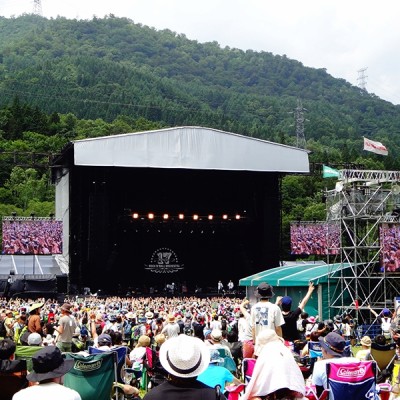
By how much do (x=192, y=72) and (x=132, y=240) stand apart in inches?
3873

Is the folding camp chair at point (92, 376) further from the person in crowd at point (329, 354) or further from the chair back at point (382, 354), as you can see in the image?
the chair back at point (382, 354)

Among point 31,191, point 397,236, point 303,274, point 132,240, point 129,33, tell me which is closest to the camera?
point 397,236

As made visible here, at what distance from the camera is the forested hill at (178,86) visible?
289ft

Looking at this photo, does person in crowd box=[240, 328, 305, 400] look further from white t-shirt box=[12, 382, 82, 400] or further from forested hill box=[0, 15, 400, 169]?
forested hill box=[0, 15, 400, 169]

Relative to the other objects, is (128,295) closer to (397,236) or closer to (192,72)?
(397,236)

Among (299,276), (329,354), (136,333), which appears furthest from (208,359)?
(299,276)

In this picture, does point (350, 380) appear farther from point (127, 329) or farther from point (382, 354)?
point (127, 329)

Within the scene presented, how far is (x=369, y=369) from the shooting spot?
538cm

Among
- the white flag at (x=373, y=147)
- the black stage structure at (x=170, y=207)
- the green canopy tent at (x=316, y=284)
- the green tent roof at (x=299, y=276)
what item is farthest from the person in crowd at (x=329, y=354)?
the black stage structure at (x=170, y=207)

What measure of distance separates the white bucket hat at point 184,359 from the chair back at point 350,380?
2169 millimetres

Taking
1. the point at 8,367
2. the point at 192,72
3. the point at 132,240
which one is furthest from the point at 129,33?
the point at 8,367

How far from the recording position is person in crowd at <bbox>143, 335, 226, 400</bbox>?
3.34 m

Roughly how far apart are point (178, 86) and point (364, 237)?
304 feet

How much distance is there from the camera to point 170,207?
3553 cm
